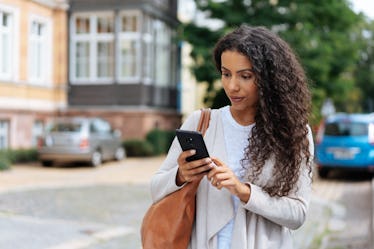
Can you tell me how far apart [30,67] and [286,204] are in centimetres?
1850

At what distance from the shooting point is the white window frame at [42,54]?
63.8ft

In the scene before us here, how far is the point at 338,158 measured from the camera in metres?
14.5

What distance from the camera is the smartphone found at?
1.96 m

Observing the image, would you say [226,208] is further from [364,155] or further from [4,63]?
[4,63]

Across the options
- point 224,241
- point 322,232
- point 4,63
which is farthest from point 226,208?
point 4,63

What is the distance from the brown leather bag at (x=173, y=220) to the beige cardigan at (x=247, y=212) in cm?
3

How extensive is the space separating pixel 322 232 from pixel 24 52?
13.4m

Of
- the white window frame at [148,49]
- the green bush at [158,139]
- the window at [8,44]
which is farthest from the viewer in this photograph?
the white window frame at [148,49]

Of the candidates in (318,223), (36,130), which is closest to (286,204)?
(318,223)

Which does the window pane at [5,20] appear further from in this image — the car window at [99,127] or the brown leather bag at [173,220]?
the brown leather bag at [173,220]

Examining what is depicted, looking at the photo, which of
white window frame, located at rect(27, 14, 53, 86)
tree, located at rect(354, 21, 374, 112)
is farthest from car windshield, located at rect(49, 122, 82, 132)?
tree, located at rect(354, 21, 374, 112)

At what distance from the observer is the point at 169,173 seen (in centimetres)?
220

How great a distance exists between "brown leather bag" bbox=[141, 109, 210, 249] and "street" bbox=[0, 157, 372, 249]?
1755 mm

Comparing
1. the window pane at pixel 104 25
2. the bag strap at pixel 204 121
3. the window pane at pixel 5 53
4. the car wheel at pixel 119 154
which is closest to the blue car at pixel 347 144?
the car wheel at pixel 119 154
